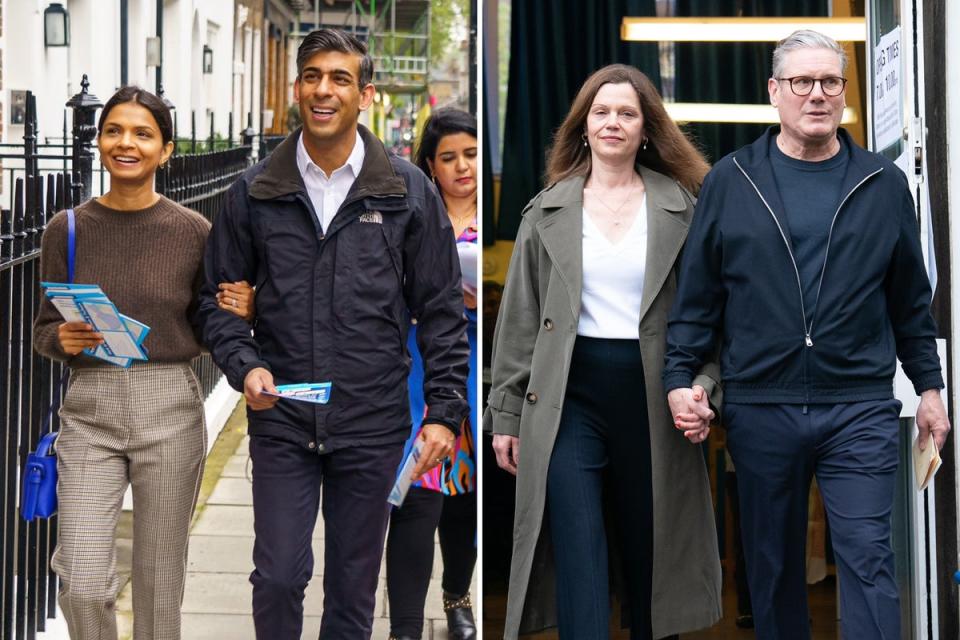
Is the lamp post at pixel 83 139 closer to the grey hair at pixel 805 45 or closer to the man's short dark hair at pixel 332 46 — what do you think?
the man's short dark hair at pixel 332 46

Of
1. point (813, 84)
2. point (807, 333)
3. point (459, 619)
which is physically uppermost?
point (813, 84)

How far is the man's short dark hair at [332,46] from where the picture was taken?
3.90 meters

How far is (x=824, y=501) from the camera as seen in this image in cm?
384

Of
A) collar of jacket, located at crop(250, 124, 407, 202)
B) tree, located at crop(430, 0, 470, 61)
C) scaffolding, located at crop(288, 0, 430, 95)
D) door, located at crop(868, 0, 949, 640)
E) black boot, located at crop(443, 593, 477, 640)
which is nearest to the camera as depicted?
collar of jacket, located at crop(250, 124, 407, 202)

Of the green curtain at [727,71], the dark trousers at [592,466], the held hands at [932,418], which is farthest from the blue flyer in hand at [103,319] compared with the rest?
the green curtain at [727,71]

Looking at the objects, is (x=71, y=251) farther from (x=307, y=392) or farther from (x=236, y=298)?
(x=307, y=392)

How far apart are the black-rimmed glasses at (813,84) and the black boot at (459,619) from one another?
228 centimetres

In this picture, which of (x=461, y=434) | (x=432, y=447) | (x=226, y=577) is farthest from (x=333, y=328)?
(x=226, y=577)

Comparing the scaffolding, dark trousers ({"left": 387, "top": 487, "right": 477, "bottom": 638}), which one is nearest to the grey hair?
dark trousers ({"left": 387, "top": 487, "right": 477, "bottom": 638})

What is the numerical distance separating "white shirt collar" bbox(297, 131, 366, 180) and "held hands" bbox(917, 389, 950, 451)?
1710mm

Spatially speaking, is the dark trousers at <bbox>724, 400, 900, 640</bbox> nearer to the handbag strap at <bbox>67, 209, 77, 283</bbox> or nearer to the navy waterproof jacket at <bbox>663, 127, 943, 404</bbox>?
the navy waterproof jacket at <bbox>663, 127, 943, 404</bbox>

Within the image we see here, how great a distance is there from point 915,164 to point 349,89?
1951 millimetres

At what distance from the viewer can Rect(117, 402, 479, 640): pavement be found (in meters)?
5.40

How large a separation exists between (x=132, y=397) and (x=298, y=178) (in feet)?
2.44
